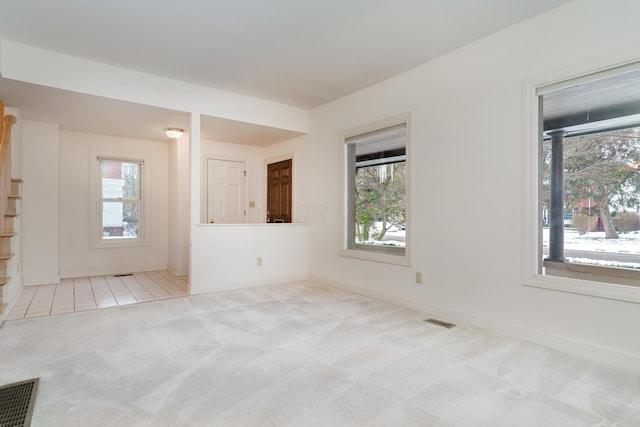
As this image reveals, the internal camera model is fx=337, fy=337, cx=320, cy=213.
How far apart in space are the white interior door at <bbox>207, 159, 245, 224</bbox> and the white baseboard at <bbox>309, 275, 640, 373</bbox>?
353 cm

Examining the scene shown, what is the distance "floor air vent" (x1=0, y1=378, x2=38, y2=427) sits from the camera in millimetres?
1721

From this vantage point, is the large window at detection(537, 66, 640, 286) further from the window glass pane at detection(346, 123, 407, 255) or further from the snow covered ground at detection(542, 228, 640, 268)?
the window glass pane at detection(346, 123, 407, 255)

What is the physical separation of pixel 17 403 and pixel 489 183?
3.75 metres

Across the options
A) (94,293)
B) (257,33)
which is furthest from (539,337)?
(94,293)

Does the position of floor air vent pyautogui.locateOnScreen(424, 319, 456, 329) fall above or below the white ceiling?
below

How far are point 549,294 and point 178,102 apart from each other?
4461mm

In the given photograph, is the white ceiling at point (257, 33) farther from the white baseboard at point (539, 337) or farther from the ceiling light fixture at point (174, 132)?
the white baseboard at point (539, 337)

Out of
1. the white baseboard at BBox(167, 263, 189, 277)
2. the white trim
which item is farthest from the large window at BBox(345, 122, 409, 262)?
the white trim

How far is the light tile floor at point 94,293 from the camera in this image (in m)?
3.72

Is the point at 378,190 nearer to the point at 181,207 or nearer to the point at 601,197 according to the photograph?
the point at 601,197

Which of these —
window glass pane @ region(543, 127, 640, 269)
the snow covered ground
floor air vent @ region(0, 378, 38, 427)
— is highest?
window glass pane @ region(543, 127, 640, 269)

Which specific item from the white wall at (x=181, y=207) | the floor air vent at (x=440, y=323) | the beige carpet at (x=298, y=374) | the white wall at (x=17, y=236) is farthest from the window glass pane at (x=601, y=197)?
the white wall at (x=17, y=236)

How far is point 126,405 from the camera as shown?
1867 millimetres

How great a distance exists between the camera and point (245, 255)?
4828 mm
